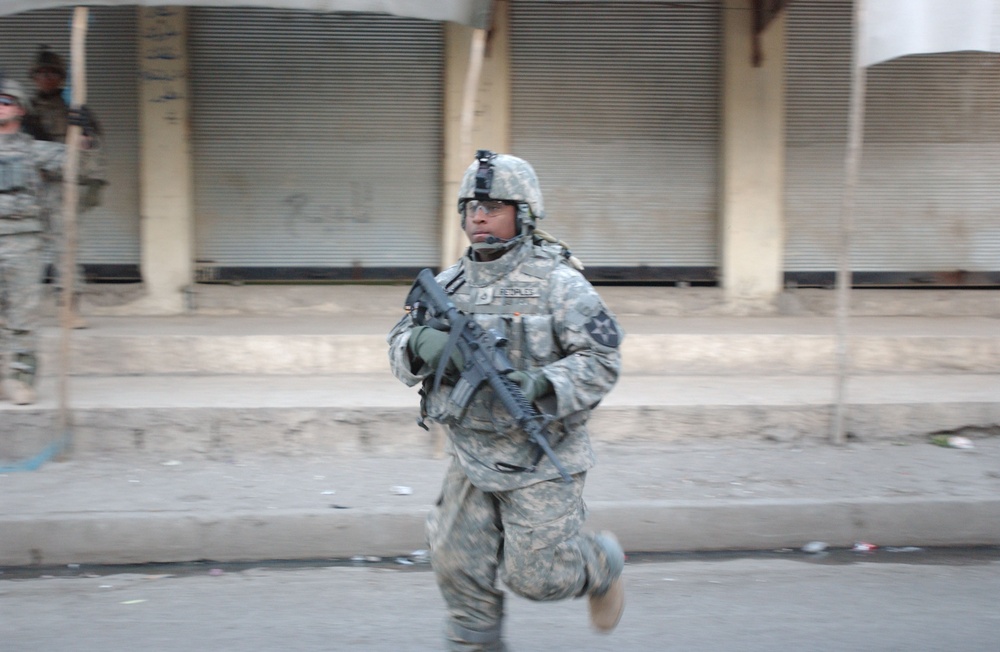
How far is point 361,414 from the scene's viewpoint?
6020 millimetres

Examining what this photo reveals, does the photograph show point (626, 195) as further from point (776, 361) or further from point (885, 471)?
point (885, 471)

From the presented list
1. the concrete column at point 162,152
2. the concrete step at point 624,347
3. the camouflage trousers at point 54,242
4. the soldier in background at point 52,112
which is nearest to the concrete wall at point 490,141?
the concrete column at point 162,152

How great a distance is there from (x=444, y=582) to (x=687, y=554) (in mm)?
2172

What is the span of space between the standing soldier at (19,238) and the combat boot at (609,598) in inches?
154

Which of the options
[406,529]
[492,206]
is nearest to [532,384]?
[492,206]

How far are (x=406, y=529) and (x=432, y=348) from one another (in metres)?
2.14

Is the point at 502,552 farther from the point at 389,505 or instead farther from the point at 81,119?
the point at 81,119

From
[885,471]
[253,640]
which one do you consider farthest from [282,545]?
[885,471]

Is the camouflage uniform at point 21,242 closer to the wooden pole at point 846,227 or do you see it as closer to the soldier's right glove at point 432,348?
the soldier's right glove at point 432,348

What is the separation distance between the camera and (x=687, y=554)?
5.03 m

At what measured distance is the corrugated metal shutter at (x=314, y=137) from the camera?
8375 millimetres

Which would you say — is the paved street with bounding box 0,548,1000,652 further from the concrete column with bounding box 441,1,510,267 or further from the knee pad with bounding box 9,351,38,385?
the concrete column with bounding box 441,1,510,267

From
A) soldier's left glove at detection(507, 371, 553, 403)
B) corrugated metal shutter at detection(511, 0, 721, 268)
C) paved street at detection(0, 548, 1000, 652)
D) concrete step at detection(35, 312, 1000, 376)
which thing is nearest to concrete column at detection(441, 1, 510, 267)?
corrugated metal shutter at detection(511, 0, 721, 268)

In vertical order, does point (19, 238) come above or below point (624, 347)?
above
